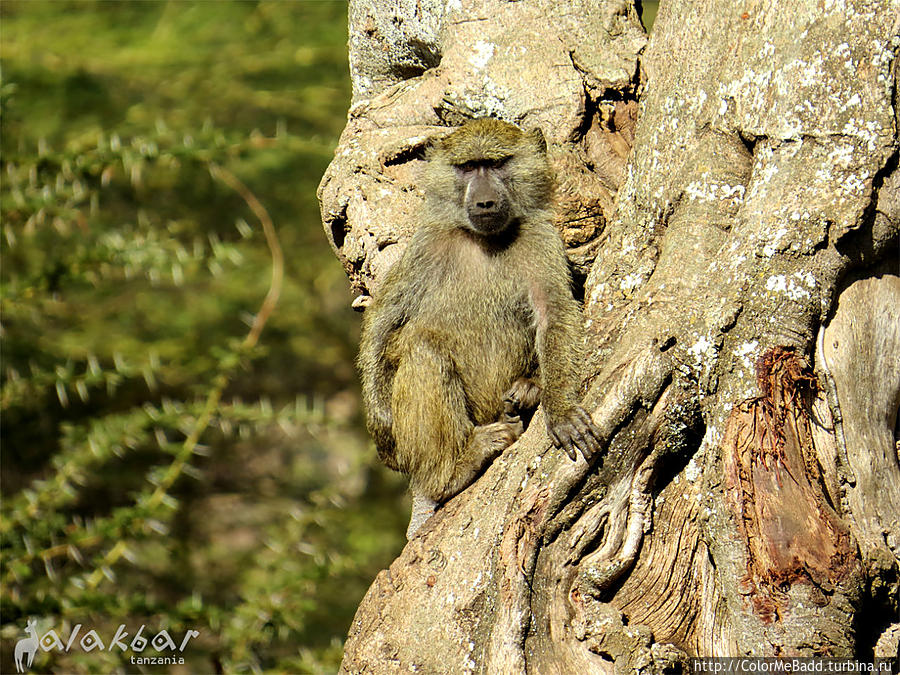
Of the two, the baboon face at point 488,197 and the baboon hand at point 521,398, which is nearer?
the baboon hand at point 521,398

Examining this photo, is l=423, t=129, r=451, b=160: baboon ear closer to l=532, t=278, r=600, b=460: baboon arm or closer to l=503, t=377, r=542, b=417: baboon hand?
l=532, t=278, r=600, b=460: baboon arm

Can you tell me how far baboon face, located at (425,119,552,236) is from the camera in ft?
12.5

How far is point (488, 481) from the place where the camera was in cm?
324

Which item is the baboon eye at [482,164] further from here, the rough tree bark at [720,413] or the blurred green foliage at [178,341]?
the blurred green foliage at [178,341]

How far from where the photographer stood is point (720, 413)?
2.83 metres

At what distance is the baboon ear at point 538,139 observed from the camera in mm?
3706

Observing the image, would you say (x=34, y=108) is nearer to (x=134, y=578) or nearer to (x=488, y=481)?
(x=134, y=578)

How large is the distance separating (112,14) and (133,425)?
369 centimetres

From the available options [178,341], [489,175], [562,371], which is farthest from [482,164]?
[178,341]

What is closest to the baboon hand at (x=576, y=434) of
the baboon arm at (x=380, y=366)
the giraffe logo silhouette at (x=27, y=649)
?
the baboon arm at (x=380, y=366)

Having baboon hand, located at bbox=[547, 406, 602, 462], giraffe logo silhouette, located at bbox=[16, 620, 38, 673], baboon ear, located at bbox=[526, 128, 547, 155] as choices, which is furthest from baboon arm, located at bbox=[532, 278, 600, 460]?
giraffe logo silhouette, located at bbox=[16, 620, 38, 673]

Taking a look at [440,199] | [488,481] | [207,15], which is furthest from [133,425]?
[207,15]

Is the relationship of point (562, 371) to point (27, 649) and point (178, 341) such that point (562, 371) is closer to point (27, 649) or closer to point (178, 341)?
point (27, 649)

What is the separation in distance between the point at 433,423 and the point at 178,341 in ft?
A: 12.5
